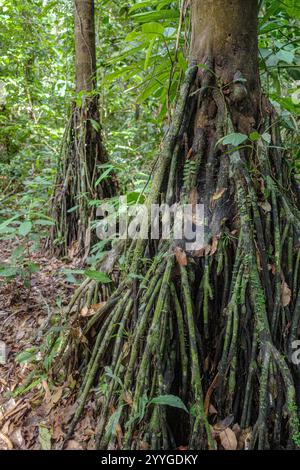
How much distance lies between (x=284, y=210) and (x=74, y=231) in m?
2.38

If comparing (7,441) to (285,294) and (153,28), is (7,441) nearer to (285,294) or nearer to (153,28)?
(285,294)

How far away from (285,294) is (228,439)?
2.04 ft

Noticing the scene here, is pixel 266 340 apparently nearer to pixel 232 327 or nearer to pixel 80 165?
pixel 232 327

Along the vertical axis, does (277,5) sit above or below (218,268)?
above

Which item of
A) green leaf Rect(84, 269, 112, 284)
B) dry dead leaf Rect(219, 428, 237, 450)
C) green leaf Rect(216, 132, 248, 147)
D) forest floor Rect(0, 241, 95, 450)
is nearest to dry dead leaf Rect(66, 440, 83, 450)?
forest floor Rect(0, 241, 95, 450)

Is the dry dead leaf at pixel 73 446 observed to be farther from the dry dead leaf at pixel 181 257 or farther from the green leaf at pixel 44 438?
the dry dead leaf at pixel 181 257

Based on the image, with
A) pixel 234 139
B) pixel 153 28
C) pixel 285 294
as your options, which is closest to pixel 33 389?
pixel 285 294

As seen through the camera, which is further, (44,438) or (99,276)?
(99,276)

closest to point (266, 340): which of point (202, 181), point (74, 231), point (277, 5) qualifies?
point (202, 181)

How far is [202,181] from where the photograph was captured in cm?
190

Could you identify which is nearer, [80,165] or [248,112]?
[248,112]

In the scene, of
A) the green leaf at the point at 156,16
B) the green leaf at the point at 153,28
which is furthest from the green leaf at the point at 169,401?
the green leaf at the point at 156,16

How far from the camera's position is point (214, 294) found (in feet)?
5.72

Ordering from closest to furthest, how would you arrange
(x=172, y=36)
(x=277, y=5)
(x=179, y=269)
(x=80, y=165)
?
(x=179, y=269), (x=277, y=5), (x=172, y=36), (x=80, y=165)
